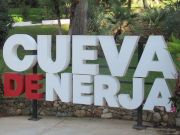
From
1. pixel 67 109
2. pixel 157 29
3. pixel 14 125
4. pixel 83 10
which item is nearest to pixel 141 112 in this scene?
pixel 67 109

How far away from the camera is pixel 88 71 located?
8.72 meters

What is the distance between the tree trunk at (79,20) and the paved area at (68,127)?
6.45 meters

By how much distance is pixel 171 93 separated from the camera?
811cm

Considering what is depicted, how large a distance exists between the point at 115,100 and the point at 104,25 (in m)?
13.9

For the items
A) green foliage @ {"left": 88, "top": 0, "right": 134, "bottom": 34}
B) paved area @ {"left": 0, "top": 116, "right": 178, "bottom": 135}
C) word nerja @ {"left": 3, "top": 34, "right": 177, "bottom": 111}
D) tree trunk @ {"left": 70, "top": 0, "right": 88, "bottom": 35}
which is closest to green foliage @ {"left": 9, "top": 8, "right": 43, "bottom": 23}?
green foliage @ {"left": 88, "top": 0, "right": 134, "bottom": 34}

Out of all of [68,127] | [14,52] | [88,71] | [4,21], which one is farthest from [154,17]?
[68,127]

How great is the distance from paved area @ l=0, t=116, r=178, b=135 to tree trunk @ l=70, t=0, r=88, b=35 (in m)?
6.45

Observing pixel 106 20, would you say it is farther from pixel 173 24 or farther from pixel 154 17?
pixel 173 24

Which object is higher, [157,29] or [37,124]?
[157,29]

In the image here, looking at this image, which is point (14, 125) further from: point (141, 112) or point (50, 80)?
point (141, 112)

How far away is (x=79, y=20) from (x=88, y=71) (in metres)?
6.95

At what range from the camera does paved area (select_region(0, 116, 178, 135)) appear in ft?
27.2

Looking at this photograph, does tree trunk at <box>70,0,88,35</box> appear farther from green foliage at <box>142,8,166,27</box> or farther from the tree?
green foliage at <box>142,8,166,27</box>

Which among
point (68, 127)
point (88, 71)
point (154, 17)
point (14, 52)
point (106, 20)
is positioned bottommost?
point (68, 127)
